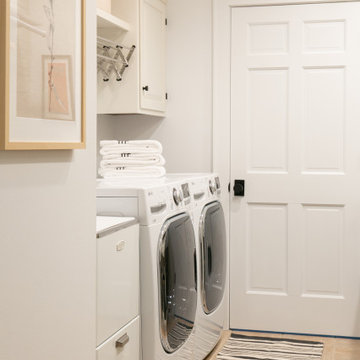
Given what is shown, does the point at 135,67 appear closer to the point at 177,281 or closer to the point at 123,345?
the point at 177,281

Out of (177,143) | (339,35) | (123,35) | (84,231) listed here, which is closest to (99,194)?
(84,231)

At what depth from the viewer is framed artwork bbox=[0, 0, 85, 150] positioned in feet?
4.73

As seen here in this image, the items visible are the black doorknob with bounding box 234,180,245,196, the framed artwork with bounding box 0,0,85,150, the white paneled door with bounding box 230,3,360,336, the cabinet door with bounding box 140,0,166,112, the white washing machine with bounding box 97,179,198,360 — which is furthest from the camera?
the black doorknob with bounding box 234,180,245,196

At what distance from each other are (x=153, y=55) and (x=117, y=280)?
1867 millimetres

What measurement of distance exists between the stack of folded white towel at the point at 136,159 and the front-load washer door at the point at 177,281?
11.5 inches

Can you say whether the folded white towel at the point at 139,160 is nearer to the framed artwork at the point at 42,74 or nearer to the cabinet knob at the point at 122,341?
the cabinet knob at the point at 122,341

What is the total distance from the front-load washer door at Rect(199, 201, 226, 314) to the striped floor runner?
0.30 metres

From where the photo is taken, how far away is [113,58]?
11.4 ft

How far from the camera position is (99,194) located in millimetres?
2543

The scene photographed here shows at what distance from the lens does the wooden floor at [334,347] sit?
351cm

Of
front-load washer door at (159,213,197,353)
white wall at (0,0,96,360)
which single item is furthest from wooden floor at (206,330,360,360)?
white wall at (0,0,96,360)

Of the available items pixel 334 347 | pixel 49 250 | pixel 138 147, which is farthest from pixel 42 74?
pixel 334 347

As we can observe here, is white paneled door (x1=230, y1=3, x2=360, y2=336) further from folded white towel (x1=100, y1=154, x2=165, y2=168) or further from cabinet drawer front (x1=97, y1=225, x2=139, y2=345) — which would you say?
cabinet drawer front (x1=97, y1=225, x2=139, y2=345)

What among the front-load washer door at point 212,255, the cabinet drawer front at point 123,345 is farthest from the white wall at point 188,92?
the cabinet drawer front at point 123,345
